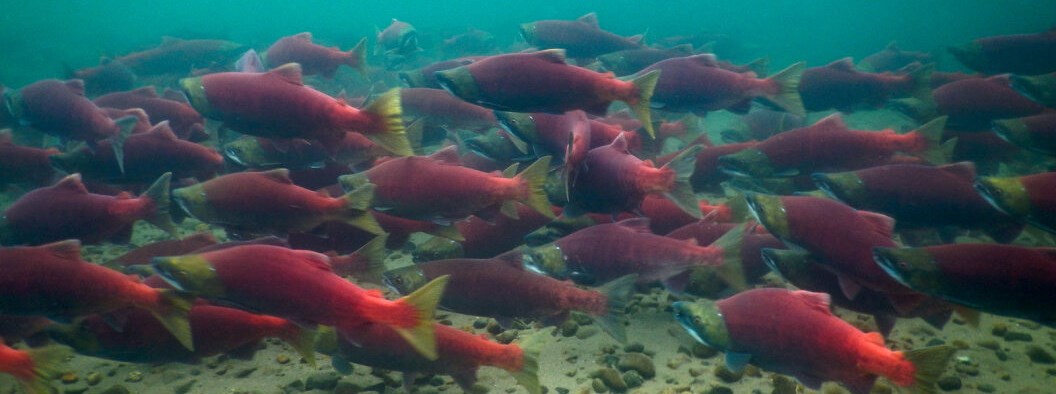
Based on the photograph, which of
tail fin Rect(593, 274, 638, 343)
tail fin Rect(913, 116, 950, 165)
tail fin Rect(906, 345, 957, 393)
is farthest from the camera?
tail fin Rect(913, 116, 950, 165)

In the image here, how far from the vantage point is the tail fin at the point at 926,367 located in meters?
2.66

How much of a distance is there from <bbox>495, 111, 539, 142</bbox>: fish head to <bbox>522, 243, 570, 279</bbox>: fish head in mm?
1104

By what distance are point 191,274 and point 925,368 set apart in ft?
12.7

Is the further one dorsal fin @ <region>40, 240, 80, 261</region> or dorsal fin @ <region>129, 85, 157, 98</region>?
dorsal fin @ <region>129, 85, 157, 98</region>

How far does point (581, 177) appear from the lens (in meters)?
4.09

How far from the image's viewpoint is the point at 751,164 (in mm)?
5238

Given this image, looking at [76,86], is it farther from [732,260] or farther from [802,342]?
[802,342]

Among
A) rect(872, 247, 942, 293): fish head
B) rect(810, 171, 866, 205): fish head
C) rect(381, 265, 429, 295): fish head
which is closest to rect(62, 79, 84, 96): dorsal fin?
rect(381, 265, 429, 295): fish head

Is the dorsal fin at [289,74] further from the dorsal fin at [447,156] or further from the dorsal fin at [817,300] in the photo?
the dorsal fin at [817,300]

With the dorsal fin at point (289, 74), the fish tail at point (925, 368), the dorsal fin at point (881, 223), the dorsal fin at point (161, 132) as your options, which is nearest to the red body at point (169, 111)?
the dorsal fin at point (161, 132)

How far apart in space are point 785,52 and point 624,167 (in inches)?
1585

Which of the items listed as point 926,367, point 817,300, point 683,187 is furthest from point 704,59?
point 926,367

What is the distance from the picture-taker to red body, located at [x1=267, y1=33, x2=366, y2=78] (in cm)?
900

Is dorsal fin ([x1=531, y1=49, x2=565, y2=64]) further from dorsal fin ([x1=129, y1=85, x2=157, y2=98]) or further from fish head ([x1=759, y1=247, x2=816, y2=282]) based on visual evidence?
dorsal fin ([x1=129, y1=85, x2=157, y2=98])
